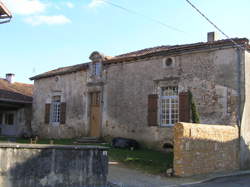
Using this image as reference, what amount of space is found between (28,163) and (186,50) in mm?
9542

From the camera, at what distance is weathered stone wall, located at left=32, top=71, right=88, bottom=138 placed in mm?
19203

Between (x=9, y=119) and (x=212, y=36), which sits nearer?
(x=212, y=36)

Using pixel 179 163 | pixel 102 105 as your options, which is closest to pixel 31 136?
pixel 102 105

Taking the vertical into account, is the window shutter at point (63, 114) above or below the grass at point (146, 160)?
above

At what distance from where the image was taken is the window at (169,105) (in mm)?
14961

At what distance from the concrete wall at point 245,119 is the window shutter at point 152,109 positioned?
3.99m

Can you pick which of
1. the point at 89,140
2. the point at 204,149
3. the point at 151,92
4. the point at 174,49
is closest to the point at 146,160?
the point at 204,149

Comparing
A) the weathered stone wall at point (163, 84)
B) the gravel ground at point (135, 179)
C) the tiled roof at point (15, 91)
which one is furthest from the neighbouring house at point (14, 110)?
the gravel ground at point (135, 179)

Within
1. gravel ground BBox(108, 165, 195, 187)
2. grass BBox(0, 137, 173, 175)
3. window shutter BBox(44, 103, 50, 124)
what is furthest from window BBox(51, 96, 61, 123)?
gravel ground BBox(108, 165, 195, 187)

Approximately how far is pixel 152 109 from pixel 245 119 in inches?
168

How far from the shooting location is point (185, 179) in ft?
32.3

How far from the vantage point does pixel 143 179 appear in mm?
9617

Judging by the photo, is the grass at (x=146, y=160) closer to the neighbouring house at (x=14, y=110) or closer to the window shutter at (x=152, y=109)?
the window shutter at (x=152, y=109)

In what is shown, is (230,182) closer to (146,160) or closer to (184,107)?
(146,160)
